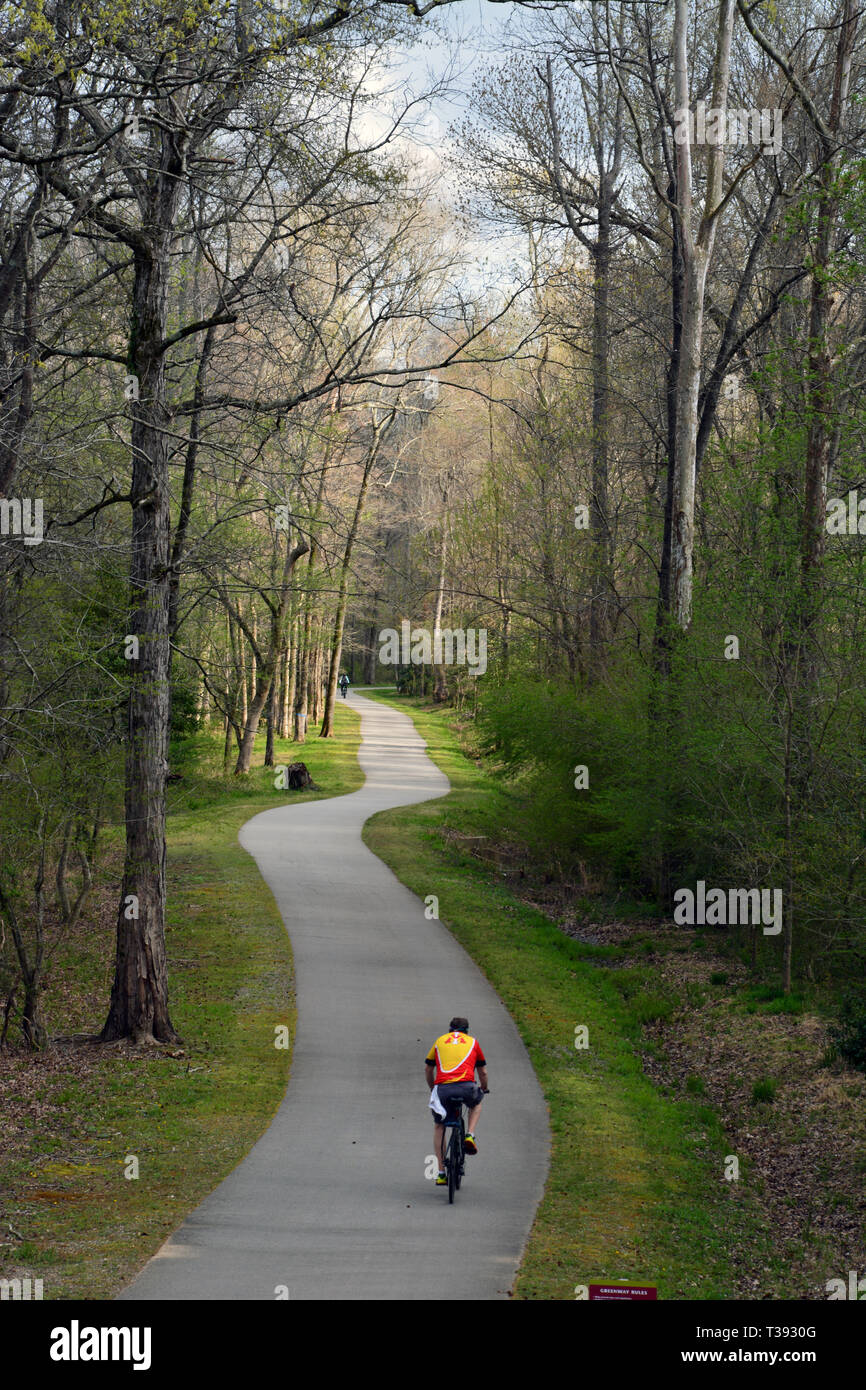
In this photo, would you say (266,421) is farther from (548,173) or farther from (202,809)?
(202,809)

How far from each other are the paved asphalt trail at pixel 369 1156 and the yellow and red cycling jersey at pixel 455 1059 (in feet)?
2.87

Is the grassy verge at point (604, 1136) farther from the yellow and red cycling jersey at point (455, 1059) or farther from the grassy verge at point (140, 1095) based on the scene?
the grassy verge at point (140, 1095)

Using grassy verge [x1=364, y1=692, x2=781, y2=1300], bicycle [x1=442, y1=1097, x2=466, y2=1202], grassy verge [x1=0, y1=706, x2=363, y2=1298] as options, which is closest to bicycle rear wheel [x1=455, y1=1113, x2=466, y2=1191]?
bicycle [x1=442, y1=1097, x2=466, y2=1202]

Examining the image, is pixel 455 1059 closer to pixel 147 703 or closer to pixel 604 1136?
pixel 604 1136

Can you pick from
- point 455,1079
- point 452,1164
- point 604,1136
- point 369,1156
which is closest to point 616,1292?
point 452,1164

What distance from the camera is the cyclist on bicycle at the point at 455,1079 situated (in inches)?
348

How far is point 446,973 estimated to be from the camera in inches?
632

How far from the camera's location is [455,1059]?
904 centimetres

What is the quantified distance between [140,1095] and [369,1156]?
2866mm

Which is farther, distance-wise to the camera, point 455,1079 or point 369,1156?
point 369,1156

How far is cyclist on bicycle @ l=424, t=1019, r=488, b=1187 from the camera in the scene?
8.85m

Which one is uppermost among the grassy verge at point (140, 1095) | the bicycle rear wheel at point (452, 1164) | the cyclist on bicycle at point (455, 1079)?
the cyclist on bicycle at point (455, 1079)

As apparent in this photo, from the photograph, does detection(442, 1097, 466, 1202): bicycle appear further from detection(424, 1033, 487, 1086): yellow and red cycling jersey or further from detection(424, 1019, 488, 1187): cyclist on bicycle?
detection(424, 1033, 487, 1086): yellow and red cycling jersey

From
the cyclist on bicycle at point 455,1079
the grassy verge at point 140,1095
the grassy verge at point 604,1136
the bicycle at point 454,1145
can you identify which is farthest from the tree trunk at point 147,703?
the bicycle at point 454,1145
